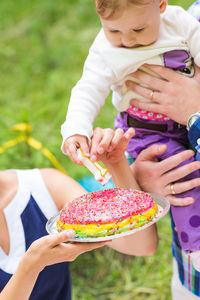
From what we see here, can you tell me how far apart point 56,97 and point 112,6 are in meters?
3.04

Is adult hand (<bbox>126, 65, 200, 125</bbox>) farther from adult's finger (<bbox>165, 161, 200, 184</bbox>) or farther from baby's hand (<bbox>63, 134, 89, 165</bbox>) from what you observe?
baby's hand (<bbox>63, 134, 89, 165</bbox>)

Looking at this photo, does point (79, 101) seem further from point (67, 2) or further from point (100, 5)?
point (67, 2)

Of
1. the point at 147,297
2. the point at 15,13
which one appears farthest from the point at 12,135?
the point at 15,13

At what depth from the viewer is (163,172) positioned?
1380 millimetres

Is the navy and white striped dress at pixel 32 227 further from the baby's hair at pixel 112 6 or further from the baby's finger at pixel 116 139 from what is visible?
the baby's hair at pixel 112 6

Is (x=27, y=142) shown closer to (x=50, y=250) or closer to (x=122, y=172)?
(x=122, y=172)

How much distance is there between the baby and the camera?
119 cm

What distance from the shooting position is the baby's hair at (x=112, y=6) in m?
1.13

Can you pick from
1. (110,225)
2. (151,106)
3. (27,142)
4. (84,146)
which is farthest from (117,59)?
(27,142)

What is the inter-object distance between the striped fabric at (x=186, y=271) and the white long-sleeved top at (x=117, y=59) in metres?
0.52

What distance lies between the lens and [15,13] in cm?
568

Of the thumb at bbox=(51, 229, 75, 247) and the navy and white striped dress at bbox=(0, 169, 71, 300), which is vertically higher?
the thumb at bbox=(51, 229, 75, 247)

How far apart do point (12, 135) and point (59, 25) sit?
302 centimetres

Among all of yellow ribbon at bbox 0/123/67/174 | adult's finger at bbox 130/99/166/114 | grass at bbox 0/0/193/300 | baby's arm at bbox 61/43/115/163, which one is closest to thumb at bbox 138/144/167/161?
adult's finger at bbox 130/99/166/114
